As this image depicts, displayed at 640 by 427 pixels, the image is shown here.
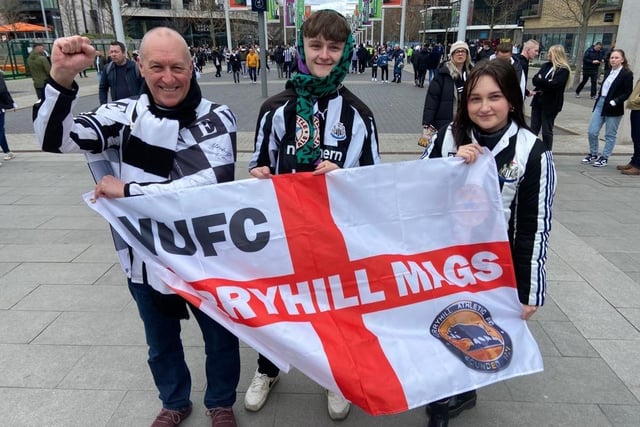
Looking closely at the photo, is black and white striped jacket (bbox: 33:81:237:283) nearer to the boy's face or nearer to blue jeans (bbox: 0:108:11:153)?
the boy's face

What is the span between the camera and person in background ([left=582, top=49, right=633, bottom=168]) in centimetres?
764

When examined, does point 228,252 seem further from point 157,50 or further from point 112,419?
point 112,419

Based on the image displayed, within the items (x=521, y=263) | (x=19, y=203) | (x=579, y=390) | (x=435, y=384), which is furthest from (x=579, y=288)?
(x=19, y=203)

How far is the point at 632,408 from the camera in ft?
8.51

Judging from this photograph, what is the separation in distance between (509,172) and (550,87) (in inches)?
270

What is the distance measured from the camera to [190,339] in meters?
3.28

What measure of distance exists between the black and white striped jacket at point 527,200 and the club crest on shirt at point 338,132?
641 millimetres

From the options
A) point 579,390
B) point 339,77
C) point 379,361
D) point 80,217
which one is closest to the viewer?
point 379,361

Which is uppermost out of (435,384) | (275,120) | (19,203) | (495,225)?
(275,120)

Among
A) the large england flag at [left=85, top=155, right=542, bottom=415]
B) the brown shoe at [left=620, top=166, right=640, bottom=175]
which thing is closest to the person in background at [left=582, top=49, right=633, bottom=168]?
the brown shoe at [left=620, top=166, right=640, bottom=175]

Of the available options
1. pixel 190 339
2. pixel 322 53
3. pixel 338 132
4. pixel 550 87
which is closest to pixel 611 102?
pixel 550 87

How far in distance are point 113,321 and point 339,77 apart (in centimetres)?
246

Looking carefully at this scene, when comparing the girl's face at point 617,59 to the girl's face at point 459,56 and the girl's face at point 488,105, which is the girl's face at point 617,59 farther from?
the girl's face at point 488,105

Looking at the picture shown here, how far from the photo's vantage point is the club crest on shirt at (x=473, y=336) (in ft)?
7.05
